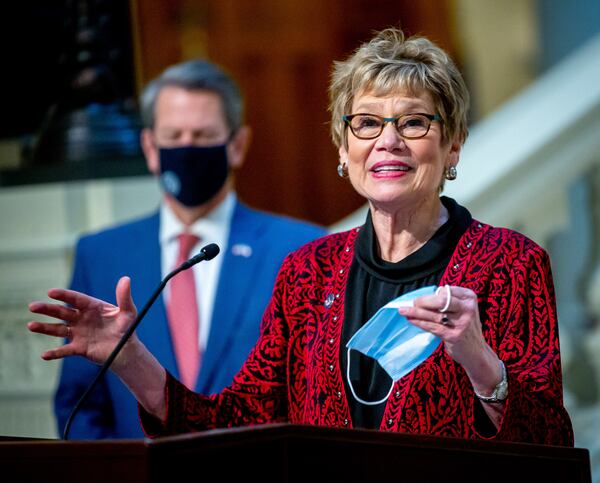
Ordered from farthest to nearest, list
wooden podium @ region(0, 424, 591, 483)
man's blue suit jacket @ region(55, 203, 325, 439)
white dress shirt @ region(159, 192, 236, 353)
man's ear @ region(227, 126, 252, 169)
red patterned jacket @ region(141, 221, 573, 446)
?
man's ear @ region(227, 126, 252, 169)
white dress shirt @ region(159, 192, 236, 353)
man's blue suit jacket @ region(55, 203, 325, 439)
red patterned jacket @ region(141, 221, 573, 446)
wooden podium @ region(0, 424, 591, 483)

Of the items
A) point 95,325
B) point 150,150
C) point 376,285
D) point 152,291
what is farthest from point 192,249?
point 95,325

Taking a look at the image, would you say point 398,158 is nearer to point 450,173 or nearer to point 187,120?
point 450,173

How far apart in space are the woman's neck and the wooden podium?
23.3 inches

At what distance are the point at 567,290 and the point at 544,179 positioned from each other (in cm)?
38

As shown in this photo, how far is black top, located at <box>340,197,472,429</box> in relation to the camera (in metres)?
2.32

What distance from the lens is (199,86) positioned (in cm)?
391

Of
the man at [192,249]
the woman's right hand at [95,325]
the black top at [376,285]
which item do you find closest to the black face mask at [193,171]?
the man at [192,249]

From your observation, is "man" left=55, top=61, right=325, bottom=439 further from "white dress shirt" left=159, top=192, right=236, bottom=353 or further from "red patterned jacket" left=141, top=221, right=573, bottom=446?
"red patterned jacket" left=141, top=221, right=573, bottom=446

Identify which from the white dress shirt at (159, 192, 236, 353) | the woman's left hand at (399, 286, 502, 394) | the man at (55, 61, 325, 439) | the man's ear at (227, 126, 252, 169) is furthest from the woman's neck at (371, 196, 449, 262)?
the man's ear at (227, 126, 252, 169)

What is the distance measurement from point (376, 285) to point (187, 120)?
5.30ft

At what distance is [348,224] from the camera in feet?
14.7

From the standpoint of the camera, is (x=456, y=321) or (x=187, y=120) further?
(x=187, y=120)

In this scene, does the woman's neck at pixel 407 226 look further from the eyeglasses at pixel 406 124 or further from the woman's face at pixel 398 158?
the eyeglasses at pixel 406 124

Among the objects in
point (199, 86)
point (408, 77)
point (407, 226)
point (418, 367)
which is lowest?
point (418, 367)
